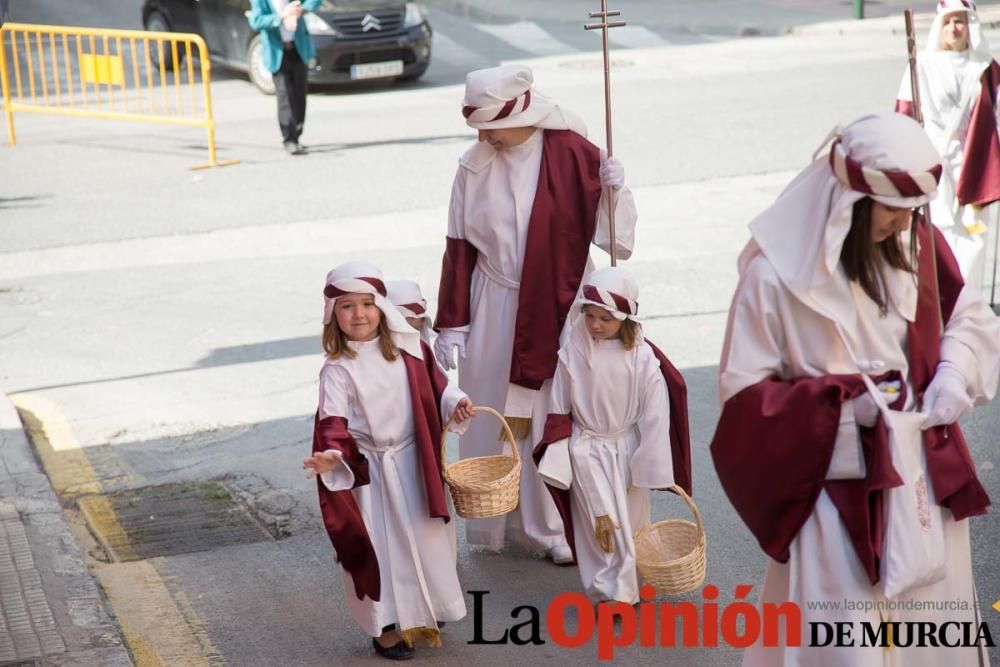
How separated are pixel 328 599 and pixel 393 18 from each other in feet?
47.3

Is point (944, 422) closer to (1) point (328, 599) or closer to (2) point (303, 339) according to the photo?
(1) point (328, 599)

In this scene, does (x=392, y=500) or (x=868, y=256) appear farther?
(x=392, y=500)

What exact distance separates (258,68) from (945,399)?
655 inches

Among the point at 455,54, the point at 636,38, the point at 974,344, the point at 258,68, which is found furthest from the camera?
the point at 636,38

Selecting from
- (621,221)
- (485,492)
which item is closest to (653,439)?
(485,492)

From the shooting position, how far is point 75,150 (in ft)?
54.6

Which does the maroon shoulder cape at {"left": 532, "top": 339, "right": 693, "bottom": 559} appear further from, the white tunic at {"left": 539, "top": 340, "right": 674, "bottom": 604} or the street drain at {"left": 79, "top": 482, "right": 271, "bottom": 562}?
the street drain at {"left": 79, "top": 482, "right": 271, "bottom": 562}

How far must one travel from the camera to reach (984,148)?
9.60 meters

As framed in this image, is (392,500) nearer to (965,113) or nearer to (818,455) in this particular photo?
(818,455)

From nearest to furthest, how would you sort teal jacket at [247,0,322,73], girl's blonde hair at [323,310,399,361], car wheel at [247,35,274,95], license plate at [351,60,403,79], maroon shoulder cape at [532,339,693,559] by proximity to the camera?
girl's blonde hair at [323,310,399,361] → maroon shoulder cape at [532,339,693,559] → teal jacket at [247,0,322,73] → license plate at [351,60,403,79] → car wheel at [247,35,274,95]

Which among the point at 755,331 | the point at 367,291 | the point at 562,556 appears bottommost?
the point at 562,556

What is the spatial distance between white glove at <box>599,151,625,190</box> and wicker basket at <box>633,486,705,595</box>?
138cm

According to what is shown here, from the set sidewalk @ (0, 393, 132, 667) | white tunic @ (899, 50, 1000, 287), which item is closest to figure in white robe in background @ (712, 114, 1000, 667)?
sidewalk @ (0, 393, 132, 667)

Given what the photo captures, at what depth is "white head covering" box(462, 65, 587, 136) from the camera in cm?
621
